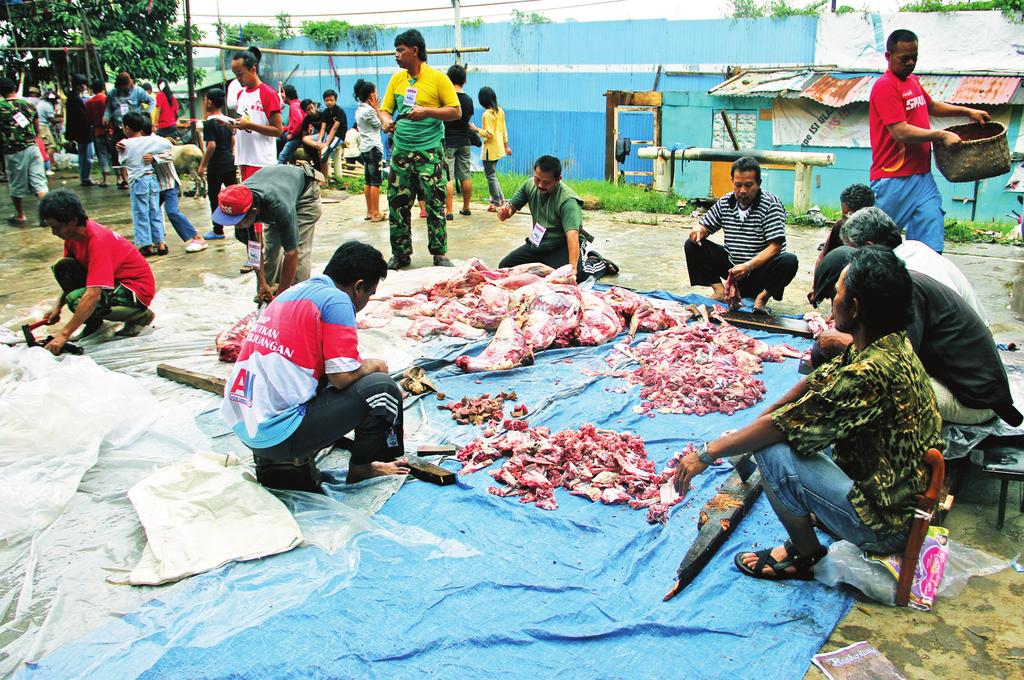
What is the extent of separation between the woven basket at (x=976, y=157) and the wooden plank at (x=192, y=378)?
515 centimetres

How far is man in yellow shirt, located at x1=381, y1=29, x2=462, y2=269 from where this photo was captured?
724cm

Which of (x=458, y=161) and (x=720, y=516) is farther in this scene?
(x=458, y=161)

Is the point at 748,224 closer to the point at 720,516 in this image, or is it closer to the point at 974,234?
the point at 720,516

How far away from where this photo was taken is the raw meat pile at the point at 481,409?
4.45 m

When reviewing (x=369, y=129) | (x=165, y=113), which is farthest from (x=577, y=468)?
(x=165, y=113)

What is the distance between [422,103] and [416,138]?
1.08ft

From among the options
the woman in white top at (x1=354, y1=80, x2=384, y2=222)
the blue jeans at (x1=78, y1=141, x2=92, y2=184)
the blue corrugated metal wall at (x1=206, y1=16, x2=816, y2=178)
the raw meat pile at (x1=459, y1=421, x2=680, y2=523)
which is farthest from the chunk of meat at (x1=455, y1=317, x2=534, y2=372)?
the blue corrugated metal wall at (x1=206, y1=16, x2=816, y2=178)

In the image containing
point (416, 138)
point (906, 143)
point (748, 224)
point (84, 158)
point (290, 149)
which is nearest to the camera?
point (906, 143)

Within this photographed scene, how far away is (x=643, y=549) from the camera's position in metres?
3.17

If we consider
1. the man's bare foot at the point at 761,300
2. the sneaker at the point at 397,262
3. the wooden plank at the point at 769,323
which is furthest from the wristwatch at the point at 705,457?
the sneaker at the point at 397,262

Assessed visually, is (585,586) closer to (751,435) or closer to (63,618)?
(751,435)

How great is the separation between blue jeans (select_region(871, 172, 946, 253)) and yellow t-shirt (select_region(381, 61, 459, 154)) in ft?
12.4

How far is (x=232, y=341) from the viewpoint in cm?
548

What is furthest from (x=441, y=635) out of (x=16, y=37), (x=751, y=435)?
(x=16, y=37)
